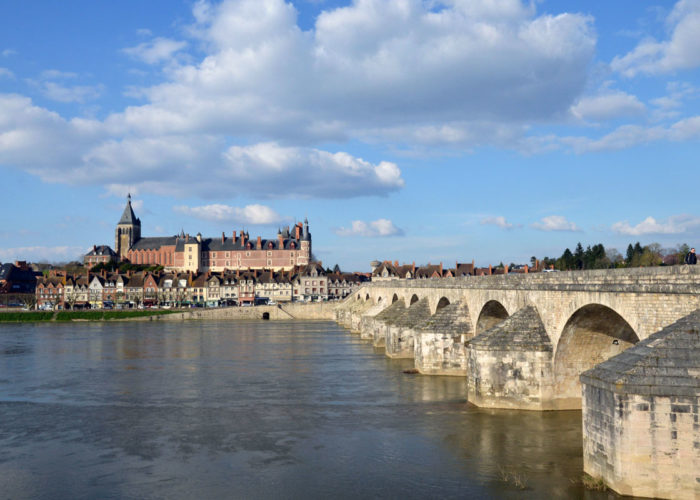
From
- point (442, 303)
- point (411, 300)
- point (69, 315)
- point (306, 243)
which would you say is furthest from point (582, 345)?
point (306, 243)

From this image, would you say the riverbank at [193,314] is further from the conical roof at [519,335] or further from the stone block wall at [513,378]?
the stone block wall at [513,378]

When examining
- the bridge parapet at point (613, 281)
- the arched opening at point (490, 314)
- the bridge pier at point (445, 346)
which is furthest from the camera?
the bridge pier at point (445, 346)

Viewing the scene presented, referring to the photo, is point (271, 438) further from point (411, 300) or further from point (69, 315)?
point (69, 315)

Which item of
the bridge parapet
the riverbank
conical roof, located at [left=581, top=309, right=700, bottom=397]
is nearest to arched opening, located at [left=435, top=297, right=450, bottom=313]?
the bridge parapet

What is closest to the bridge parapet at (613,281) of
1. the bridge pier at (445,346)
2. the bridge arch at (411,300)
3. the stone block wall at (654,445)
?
the stone block wall at (654,445)

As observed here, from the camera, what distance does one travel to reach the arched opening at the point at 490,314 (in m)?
26.3

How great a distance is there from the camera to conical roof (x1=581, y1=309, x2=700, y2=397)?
11.6m

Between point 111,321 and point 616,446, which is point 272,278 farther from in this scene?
point 616,446

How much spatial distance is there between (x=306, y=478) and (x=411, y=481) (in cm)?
239

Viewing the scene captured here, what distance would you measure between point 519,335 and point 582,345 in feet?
6.18

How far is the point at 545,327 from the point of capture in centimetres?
2033

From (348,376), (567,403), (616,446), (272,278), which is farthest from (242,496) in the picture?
(272,278)

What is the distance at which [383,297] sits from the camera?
5950cm

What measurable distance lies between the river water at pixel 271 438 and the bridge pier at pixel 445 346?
33.2 inches
